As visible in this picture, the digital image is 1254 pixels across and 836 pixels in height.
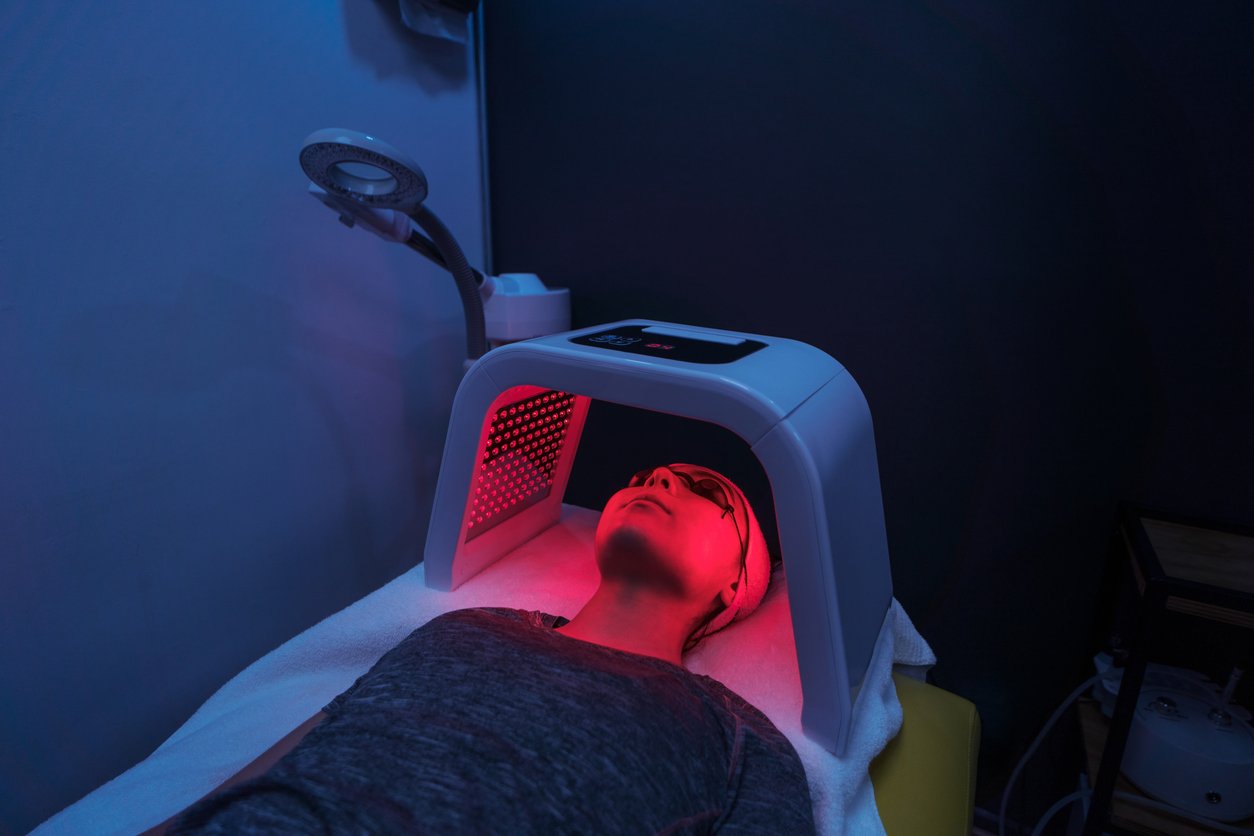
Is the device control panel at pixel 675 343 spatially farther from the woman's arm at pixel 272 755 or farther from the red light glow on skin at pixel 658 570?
the woman's arm at pixel 272 755

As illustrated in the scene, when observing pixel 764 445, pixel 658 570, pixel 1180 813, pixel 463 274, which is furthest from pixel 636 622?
pixel 1180 813

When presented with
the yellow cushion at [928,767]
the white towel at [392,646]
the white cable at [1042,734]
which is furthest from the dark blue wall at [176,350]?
the white cable at [1042,734]

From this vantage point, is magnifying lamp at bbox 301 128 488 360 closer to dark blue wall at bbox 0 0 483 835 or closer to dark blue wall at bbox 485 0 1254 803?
dark blue wall at bbox 0 0 483 835

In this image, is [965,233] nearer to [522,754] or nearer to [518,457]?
[518,457]

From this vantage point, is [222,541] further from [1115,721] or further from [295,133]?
[1115,721]

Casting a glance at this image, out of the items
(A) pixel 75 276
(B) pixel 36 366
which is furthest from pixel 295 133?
(B) pixel 36 366

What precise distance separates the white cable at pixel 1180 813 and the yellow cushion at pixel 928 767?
0.69 feet

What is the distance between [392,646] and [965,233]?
110 centimetres

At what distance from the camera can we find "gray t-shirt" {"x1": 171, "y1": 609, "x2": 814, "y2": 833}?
1.93ft

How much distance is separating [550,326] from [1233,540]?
1.13 metres

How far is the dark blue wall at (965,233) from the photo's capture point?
959 millimetres

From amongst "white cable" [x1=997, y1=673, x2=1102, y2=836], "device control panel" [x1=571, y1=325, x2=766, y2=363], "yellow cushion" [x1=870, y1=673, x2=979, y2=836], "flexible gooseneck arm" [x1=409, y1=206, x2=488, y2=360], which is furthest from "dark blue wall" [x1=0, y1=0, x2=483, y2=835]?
"white cable" [x1=997, y1=673, x2=1102, y2=836]

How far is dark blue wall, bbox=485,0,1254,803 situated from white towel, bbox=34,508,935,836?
28 centimetres

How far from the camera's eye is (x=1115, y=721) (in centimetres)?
90
